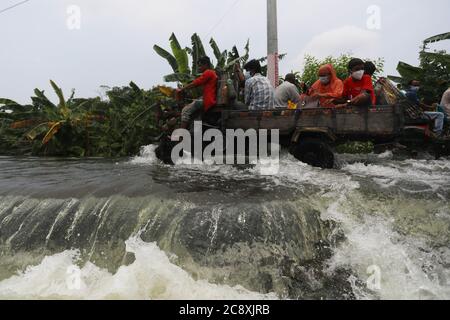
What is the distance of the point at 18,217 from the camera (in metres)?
5.12

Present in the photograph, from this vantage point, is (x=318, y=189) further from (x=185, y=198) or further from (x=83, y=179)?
(x=83, y=179)

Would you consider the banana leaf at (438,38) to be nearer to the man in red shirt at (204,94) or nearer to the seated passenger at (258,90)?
the seated passenger at (258,90)

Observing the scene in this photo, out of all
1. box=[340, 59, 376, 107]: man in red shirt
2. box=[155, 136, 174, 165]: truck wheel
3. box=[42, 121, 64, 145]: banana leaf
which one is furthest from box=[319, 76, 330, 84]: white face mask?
box=[42, 121, 64, 145]: banana leaf

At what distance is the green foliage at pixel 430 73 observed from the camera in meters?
10.7

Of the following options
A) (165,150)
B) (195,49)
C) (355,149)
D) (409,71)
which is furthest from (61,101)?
(409,71)

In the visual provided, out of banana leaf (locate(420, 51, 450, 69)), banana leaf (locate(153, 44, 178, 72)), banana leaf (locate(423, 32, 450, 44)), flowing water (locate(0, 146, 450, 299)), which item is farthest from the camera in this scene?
banana leaf (locate(153, 44, 178, 72))

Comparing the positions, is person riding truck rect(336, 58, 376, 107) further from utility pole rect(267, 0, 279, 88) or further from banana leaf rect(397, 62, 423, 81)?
banana leaf rect(397, 62, 423, 81)

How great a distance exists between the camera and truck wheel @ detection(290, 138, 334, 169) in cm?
671

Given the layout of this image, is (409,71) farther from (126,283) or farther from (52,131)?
(52,131)

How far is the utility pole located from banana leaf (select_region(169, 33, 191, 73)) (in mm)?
2860

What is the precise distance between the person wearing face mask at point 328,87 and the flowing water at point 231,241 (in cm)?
190

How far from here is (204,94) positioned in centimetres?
779

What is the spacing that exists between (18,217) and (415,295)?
15.1ft
